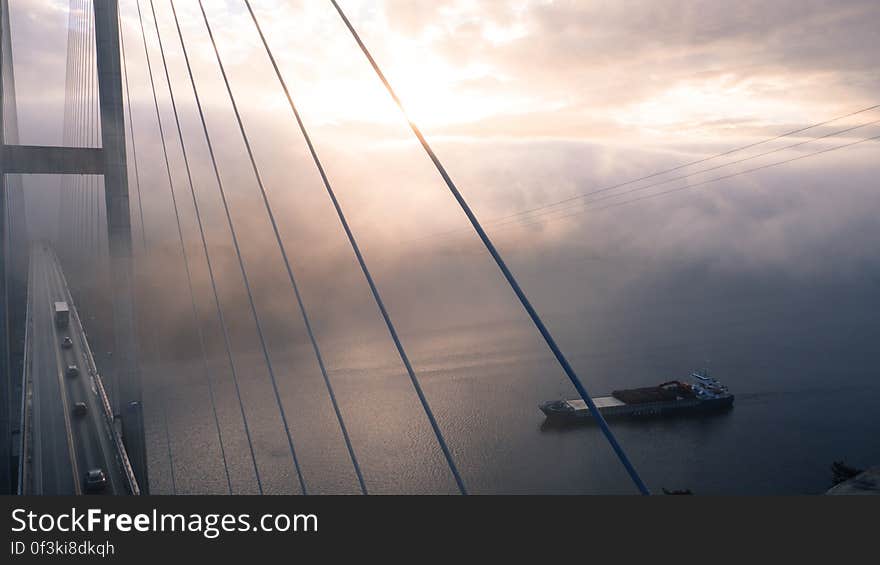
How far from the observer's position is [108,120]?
9.18 m

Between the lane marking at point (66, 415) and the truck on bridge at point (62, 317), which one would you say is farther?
the truck on bridge at point (62, 317)

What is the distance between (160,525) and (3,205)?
878cm

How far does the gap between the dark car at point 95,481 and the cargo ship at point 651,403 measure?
22305mm

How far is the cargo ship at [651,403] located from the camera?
1204 inches

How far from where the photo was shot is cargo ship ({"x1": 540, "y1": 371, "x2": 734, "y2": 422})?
3058 centimetres

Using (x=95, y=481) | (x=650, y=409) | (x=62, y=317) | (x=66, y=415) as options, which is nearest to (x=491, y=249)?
(x=95, y=481)

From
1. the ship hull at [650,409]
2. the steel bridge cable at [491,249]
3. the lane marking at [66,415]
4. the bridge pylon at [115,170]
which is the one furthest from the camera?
the ship hull at [650,409]

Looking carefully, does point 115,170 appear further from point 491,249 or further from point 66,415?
point 66,415

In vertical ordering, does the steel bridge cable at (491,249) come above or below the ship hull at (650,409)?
below

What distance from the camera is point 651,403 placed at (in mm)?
31703

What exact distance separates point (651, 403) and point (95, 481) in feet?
88.2

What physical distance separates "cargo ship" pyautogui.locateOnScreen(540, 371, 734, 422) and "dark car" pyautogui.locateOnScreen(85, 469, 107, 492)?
22305 millimetres

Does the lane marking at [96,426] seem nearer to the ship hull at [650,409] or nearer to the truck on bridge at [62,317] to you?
the truck on bridge at [62,317]

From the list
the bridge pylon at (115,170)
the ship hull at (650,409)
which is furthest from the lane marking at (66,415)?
the ship hull at (650,409)
